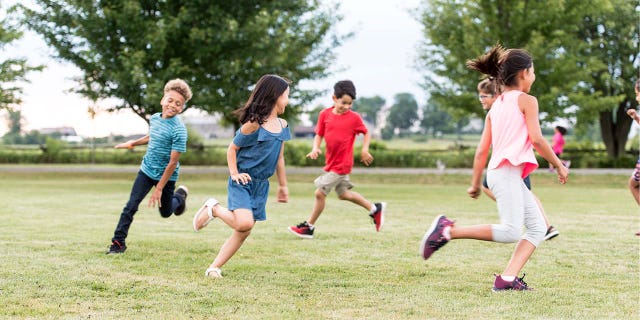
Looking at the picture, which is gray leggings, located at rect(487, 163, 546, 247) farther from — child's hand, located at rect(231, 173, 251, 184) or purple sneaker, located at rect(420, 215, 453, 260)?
child's hand, located at rect(231, 173, 251, 184)

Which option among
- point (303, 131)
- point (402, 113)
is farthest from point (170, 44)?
point (402, 113)

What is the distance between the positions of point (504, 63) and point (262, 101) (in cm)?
195

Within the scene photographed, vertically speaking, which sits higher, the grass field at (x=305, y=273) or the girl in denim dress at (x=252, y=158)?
the girl in denim dress at (x=252, y=158)

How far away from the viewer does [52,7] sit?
24516 millimetres

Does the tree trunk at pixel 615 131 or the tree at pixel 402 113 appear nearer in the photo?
the tree trunk at pixel 615 131

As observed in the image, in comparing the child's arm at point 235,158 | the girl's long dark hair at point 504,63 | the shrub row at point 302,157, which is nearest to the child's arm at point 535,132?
the girl's long dark hair at point 504,63

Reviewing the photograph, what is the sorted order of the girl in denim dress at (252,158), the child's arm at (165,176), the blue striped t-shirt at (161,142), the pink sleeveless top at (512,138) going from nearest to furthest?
the pink sleeveless top at (512,138), the girl in denim dress at (252,158), the child's arm at (165,176), the blue striped t-shirt at (161,142)

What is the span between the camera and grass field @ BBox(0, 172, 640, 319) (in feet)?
16.8

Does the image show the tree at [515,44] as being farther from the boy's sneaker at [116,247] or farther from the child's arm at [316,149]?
the boy's sneaker at [116,247]

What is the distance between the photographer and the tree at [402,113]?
368ft

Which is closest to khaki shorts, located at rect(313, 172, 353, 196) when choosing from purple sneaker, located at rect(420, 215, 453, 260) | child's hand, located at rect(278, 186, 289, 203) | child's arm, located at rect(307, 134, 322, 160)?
child's arm, located at rect(307, 134, 322, 160)

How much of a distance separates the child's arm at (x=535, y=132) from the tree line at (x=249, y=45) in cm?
1757

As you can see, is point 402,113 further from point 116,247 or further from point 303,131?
point 116,247

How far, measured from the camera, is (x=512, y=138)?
18.7 ft
